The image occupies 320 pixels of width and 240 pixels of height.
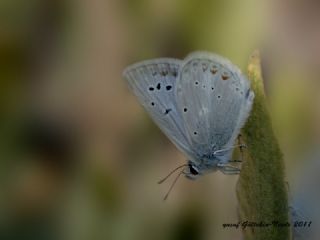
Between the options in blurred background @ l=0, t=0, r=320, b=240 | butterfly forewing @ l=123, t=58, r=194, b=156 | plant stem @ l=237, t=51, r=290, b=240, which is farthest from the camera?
blurred background @ l=0, t=0, r=320, b=240

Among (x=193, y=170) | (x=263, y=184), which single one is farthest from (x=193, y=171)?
(x=263, y=184)

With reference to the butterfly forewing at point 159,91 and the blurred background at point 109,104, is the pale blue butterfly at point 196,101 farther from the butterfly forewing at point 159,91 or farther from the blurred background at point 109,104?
the blurred background at point 109,104

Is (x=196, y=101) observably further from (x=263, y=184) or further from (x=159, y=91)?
(x=263, y=184)

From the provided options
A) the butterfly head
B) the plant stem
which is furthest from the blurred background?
the plant stem

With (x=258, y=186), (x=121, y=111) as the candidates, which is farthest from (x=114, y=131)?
(x=258, y=186)

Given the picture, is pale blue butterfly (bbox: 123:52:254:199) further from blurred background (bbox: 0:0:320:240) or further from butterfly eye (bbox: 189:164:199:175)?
blurred background (bbox: 0:0:320:240)

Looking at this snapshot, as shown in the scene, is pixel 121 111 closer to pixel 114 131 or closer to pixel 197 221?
pixel 114 131

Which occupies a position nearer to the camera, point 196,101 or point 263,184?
point 263,184
